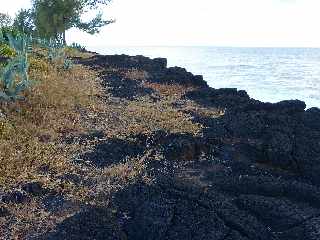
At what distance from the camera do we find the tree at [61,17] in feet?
122

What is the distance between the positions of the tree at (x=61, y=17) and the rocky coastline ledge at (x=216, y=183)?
90.6 ft

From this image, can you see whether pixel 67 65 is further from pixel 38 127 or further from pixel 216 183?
pixel 216 183

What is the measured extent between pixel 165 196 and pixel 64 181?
1698mm

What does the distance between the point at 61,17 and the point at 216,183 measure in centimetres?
3343

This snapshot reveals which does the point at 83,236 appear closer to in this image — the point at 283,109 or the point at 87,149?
the point at 87,149

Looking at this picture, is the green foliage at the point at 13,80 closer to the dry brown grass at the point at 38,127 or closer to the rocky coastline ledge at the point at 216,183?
the dry brown grass at the point at 38,127

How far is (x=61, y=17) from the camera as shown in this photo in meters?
37.6

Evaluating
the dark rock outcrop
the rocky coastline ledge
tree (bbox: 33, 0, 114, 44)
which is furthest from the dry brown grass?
tree (bbox: 33, 0, 114, 44)

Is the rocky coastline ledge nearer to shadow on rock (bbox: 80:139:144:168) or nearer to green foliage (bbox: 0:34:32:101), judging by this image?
shadow on rock (bbox: 80:139:144:168)

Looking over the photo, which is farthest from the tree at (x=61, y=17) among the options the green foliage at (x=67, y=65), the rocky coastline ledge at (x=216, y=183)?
the rocky coastline ledge at (x=216, y=183)

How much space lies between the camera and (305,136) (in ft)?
31.1

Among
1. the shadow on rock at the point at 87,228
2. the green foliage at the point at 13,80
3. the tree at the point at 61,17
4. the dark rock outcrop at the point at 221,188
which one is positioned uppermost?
the tree at the point at 61,17

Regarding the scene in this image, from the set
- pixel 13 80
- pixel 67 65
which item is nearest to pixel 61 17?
pixel 67 65

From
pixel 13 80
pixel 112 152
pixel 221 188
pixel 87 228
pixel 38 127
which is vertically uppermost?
pixel 13 80
